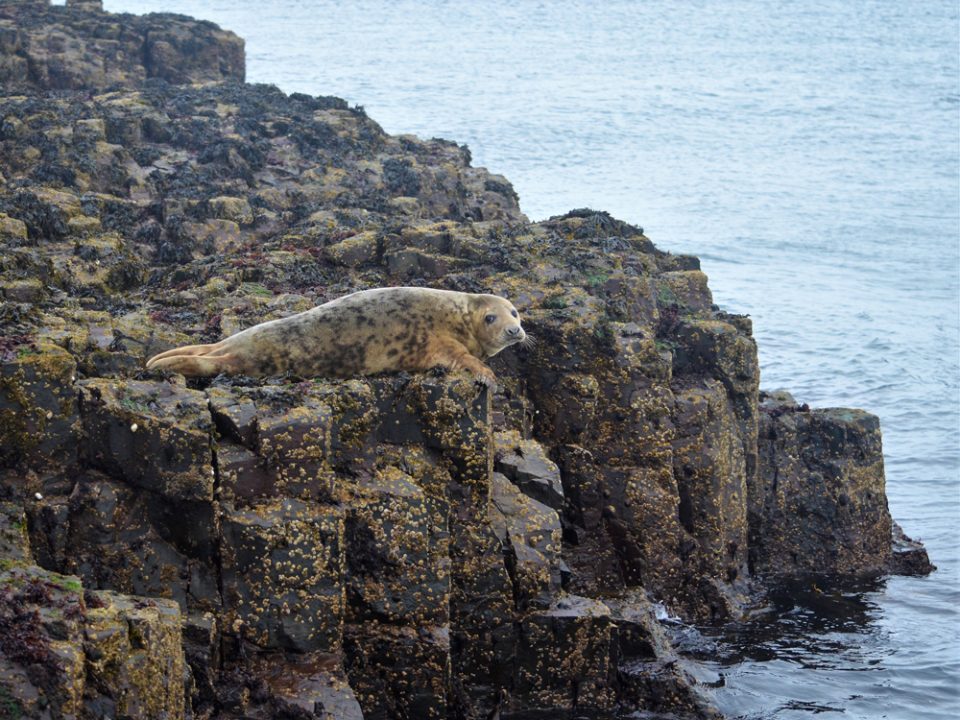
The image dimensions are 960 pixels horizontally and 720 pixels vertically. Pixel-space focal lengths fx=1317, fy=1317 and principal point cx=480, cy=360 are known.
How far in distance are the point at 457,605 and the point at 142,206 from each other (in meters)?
10.7

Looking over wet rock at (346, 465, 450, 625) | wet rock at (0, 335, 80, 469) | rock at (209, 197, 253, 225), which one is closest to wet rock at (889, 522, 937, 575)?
wet rock at (346, 465, 450, 625)

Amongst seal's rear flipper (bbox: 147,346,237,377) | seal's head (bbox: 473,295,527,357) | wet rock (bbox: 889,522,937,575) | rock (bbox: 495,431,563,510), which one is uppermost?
seal's head (bbox: 473,295,527,357)

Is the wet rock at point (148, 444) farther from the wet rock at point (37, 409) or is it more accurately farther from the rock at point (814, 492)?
the rock at point (814, 492)

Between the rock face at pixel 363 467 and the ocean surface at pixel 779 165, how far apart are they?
5.98ft

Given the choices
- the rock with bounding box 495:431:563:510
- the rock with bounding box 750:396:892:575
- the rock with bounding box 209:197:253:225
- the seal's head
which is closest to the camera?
the seal's head

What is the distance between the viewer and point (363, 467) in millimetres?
12062

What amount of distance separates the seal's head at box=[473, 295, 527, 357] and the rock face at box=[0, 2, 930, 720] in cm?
95

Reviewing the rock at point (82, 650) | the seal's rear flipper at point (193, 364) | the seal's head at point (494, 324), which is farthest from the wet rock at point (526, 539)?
the rock at point (82, 650)

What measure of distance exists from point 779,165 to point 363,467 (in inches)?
2251

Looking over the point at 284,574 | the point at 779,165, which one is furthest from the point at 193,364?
the point at 779,165

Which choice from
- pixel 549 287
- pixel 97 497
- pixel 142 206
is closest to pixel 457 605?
pixel 97 497

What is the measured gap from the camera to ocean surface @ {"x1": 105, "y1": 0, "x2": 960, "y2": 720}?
59.8ft

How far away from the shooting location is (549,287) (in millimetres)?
17062

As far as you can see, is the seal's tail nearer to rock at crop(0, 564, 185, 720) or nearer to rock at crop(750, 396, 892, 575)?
rock at crop(0, 564, 185, 720)
